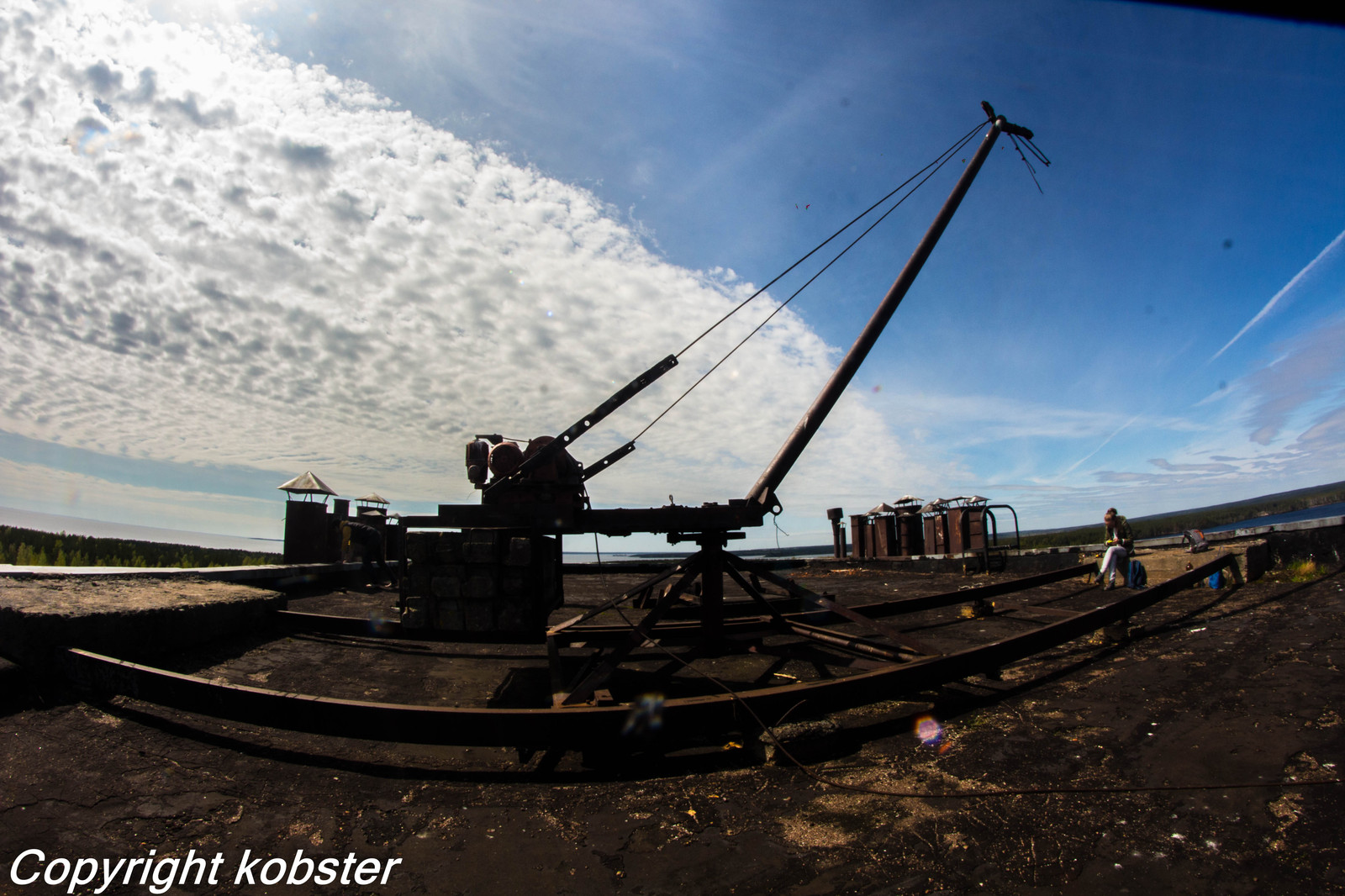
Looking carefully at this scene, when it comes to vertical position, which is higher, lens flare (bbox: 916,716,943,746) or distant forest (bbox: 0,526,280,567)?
distant forest (bbox: 0,526,280,567)

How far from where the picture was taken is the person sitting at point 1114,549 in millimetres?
9344

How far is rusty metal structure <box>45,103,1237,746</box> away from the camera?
9.98 feet

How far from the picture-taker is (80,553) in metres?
10.5

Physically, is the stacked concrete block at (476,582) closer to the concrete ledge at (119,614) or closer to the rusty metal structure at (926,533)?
the concrete ledge at (119,614)

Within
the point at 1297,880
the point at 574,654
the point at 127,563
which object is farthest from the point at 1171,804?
the point at 127,563

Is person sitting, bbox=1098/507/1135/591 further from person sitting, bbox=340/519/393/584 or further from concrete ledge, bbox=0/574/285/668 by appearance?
person sitting, bbox=340/519/393/584

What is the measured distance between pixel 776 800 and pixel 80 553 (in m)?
14.8

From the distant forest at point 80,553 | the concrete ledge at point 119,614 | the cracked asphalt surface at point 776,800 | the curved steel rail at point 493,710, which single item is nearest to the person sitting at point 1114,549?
the cracked asphalt surface at point 776,800

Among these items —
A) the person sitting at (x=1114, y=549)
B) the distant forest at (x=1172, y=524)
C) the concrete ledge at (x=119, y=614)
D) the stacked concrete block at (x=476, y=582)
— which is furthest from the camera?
the distant forest at (x=1172, y=524)

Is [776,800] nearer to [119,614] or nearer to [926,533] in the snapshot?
[119,614]

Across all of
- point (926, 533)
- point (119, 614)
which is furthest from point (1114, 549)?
point (119, 614)

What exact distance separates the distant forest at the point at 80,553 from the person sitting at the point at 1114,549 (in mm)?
18535

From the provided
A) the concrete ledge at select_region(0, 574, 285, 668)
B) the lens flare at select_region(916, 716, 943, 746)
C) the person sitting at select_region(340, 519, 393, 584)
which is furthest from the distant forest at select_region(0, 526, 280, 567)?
the lens flare at select_region(916, 716, 943, 746)

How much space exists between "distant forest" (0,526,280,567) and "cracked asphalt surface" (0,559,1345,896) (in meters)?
8.79
